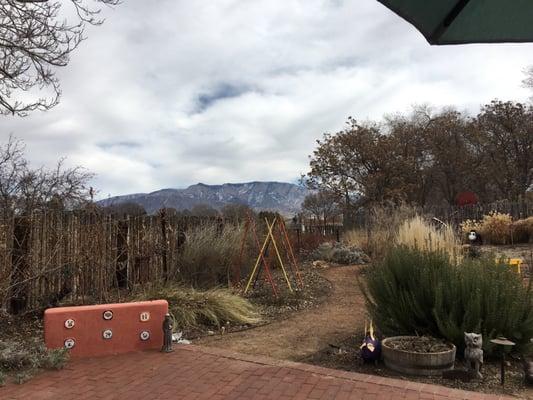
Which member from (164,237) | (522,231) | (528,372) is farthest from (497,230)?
(528,372)

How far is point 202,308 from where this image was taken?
8078 millimetres

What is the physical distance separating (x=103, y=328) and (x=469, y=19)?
5.53m

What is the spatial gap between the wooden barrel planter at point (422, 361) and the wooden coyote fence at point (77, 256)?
5.20m

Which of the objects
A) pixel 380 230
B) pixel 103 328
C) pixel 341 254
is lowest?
pixel 103 328

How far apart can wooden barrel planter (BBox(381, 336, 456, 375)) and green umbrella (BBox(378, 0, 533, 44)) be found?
12.5 ft

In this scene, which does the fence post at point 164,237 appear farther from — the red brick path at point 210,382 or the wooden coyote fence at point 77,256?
the red brick path at point 210,382

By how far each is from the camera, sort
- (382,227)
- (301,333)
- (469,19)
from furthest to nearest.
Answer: (382,227) → (301,333) → (469,19)

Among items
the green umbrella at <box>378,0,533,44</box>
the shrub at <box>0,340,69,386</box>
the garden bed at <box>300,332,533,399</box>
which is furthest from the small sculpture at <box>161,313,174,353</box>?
the green umbrella at <box>378,0,533,44</box>

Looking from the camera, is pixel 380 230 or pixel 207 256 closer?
pixel 207 256

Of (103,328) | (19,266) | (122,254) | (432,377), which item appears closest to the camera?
(432,377)

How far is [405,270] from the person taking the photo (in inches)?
256

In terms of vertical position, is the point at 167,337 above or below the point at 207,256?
below

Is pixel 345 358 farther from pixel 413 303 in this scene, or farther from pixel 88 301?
pixel 88 301

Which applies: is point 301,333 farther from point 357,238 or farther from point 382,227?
point 357,238
